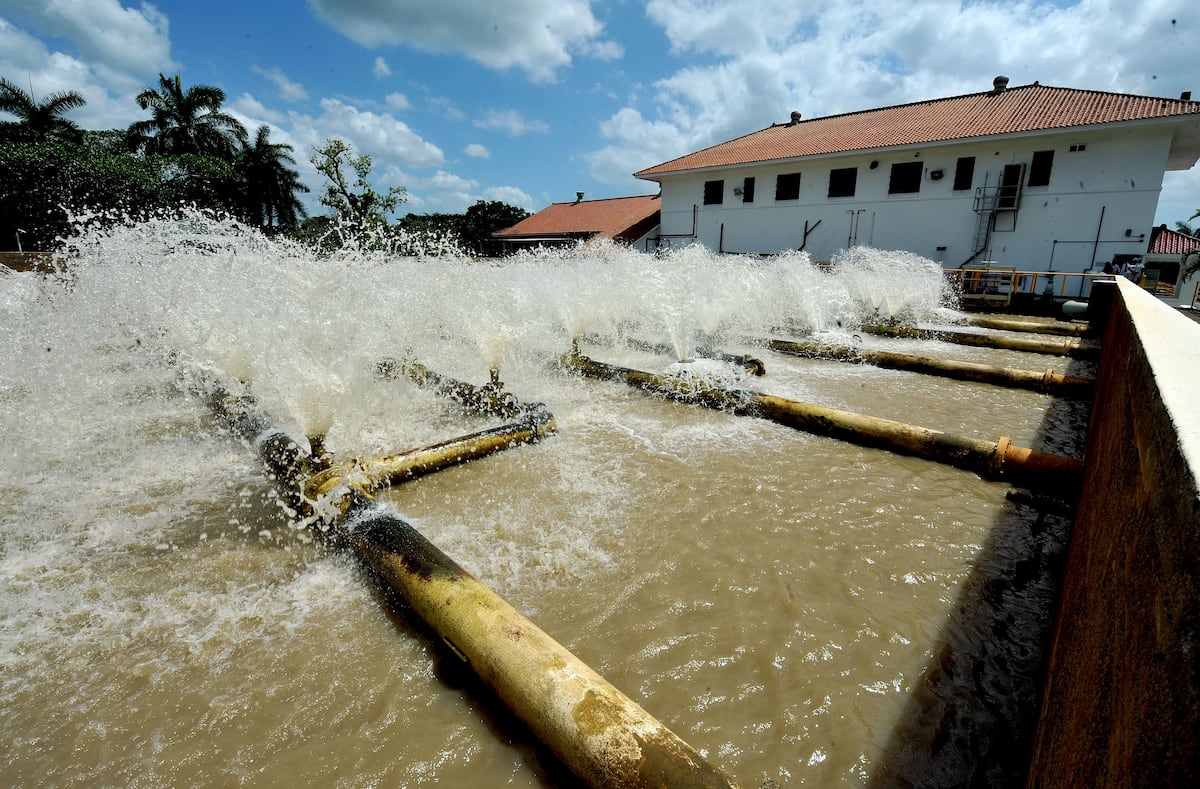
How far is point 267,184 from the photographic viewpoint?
42312 mm

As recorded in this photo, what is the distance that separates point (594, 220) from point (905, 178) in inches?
688

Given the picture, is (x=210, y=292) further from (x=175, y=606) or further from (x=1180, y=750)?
(x=1180, y=750)

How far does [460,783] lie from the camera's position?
210 centimetres

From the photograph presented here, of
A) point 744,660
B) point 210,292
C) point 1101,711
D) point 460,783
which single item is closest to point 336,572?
point 460,783

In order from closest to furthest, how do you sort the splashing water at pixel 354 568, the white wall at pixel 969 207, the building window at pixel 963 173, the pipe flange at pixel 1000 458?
the splashing water at pixel 354 568 → the pipe flange at pixel 1000 458 → the white wall at pixel 969 207 → the building window at pixel 963 173

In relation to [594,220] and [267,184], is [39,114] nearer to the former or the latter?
[267,184]

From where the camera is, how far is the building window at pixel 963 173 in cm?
2038

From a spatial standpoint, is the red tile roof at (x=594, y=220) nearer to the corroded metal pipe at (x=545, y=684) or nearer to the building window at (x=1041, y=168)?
the building window at (x=1041, y=168)

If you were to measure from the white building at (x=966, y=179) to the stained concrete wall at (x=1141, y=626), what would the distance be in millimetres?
22479

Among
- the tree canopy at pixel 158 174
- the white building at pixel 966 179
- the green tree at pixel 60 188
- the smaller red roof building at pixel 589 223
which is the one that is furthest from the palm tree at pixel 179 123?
the white building at pixel 966 179

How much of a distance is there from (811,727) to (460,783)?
148cm

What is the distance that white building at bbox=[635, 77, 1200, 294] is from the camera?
17.9 meters

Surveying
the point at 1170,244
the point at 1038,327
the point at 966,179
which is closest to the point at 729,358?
the point at 1038,327

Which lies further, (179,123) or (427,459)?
(179,123)
